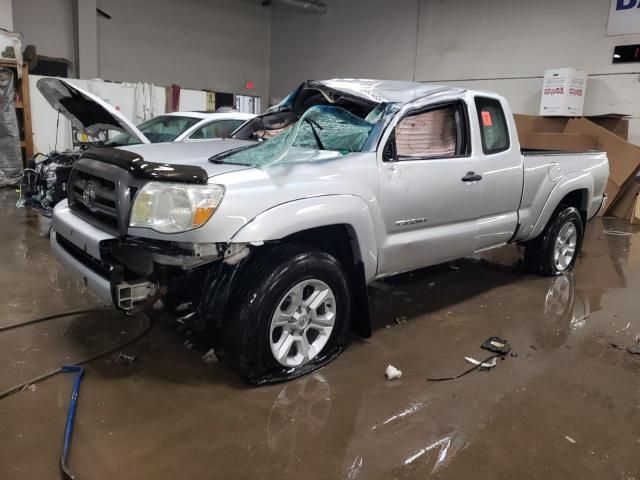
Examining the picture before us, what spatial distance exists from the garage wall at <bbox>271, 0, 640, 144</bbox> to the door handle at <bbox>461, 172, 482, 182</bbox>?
7.68m

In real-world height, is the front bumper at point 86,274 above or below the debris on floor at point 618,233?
above

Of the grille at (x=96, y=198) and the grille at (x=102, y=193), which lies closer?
the grille at (x=102, y=193)

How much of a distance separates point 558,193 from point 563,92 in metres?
5.95

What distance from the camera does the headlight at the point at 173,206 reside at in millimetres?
2266

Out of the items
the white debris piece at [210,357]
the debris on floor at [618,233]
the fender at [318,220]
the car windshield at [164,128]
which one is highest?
the car windshield at [164,128]

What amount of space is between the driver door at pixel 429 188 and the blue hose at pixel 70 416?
180cm

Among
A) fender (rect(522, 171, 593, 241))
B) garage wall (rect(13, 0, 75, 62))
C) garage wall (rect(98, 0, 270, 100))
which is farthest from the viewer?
garage wall (rect(98, 0, 270, 100))

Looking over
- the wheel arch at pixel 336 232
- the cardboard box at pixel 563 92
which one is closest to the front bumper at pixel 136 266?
the wheel arch at pixel 336 232

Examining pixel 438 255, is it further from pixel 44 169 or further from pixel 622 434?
pixel 44 169

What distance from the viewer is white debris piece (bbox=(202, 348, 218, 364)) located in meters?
2.85

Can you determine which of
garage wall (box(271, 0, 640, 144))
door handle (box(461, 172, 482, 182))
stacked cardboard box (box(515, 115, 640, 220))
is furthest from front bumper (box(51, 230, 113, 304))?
garage wall (box(271, 0, 640, 144))

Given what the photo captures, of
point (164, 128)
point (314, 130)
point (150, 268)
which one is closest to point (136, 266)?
point (150, 268)

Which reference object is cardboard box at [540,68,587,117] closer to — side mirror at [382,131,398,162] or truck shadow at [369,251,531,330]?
truck shadow at [369,251,531,330]

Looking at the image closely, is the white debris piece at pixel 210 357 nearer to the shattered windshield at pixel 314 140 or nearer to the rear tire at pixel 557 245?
the shattered windshield at pixel 314 140
